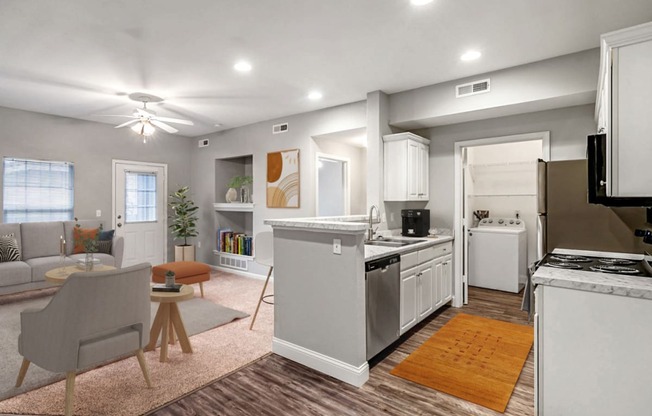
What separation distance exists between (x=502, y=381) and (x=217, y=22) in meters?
3.49

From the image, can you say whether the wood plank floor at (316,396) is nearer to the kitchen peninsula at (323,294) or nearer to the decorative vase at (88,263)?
the kitchen peninsula at (323,294)

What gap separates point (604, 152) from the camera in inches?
73.0

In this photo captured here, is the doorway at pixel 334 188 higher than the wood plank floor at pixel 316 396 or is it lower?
higher

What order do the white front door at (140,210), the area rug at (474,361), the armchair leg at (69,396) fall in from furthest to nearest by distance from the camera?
the white front door at (140,210) < the area rug at (474,361) < the armchair leg at (69,396)

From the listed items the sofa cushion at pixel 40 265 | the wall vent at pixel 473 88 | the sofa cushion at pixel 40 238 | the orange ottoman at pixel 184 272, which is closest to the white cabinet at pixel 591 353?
the wall vent at pixel 473 88

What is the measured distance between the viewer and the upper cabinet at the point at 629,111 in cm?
162

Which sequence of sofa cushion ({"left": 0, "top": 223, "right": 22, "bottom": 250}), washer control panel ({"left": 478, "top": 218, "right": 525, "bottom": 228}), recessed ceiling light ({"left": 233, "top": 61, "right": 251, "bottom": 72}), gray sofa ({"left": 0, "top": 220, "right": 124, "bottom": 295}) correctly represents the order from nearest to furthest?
recessed ceiling light ({"left": 233, "top": 61, "right": 251, "bottom": 72}) < gray sofa ({"left": 0, "top": 220, "right": 124, "bottom": 295}) < sofa cushion ({"left": 0, "top": 223, "right": 22, "bottom": 250}) < washer control panel ({"left": 478, "top": 218, "right": 525, "bottom": 228})

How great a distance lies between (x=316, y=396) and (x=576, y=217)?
2531 mm

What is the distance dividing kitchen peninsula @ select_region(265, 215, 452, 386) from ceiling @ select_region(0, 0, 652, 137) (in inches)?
62.9

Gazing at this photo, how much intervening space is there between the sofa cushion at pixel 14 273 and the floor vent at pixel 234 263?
2892 mm

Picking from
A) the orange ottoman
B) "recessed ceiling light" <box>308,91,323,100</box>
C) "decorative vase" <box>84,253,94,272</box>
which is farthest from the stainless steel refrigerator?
"decorative vase" <box>84,253,94,272</box>

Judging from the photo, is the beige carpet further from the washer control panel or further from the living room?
the washer control panel

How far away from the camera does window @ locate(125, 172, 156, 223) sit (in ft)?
20.8

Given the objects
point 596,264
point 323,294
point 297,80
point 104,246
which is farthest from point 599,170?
point 104,246
